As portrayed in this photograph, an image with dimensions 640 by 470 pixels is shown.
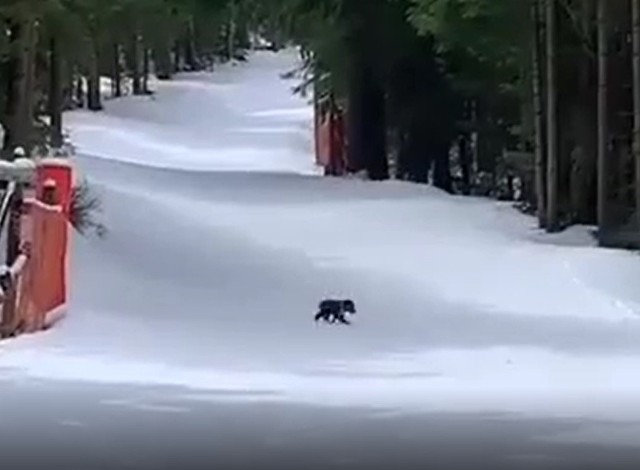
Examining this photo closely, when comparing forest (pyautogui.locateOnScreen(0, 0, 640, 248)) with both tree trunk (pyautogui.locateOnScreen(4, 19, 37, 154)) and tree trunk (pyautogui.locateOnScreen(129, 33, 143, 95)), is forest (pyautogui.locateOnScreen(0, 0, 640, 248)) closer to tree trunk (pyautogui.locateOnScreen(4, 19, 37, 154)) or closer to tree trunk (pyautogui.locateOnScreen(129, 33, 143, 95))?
tree trunk (pyautogui.locateOnScreen(4, 19, 37, 154))

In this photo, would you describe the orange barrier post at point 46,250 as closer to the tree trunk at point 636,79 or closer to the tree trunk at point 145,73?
the tree trunk at point 636,79

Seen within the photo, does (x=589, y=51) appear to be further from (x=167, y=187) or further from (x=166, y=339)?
(x=166, y=339)

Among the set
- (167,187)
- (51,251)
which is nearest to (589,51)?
(167,187)

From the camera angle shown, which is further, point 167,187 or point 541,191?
point 167,187

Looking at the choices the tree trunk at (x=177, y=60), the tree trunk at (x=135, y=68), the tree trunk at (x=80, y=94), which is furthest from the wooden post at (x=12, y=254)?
the tree trunk at (x=177, y=60)

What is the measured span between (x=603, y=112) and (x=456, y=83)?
8.83 meters

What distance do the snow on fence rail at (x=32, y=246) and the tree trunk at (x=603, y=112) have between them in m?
7.49

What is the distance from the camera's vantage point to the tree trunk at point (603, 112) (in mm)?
21750

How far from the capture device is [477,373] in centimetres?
1267

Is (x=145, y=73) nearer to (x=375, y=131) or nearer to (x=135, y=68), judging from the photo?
(x=135, y=68)

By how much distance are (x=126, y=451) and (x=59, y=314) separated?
21.3ft

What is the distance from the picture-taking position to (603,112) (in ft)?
71.5

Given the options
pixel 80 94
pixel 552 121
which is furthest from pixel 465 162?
pixel 80 94

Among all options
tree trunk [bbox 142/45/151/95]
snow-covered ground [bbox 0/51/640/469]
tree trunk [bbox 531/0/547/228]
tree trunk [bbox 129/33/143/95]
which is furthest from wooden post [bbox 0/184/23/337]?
tree trunk [bbox 142/45/151/95]
